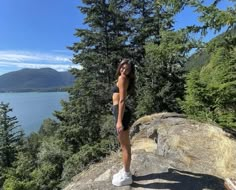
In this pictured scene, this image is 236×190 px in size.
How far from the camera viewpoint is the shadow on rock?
166 inches

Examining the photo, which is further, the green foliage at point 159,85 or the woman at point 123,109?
the green foliage at point 159,85

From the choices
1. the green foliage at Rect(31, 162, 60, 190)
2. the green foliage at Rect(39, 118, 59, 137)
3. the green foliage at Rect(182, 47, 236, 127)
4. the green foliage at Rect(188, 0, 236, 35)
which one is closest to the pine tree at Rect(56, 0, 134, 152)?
the green foliage at Rect(31, 162, 60, 190)

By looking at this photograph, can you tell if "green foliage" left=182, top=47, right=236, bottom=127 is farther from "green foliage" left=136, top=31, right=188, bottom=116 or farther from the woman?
"green foliage" left=136, top=31, right=188, bottom=116

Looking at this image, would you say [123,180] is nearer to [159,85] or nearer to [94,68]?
[159,85]

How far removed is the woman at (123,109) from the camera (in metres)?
4.04

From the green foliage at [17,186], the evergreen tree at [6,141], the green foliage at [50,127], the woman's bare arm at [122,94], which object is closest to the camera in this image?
the woman's bare arm at [122,94]

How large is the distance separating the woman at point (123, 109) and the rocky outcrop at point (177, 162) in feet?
0.47

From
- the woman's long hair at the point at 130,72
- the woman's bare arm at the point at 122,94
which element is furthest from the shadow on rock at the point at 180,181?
the woman's long hair at the point at 130,72

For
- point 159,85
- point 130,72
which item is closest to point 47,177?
point 159,85

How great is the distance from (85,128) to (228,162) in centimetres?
1727

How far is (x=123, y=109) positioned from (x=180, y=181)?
132cm

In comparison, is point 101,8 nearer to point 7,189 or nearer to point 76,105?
point 76,105

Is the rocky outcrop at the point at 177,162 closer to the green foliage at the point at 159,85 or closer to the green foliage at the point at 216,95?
the green foliage at the point at 216,95

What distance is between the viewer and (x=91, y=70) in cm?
2248
